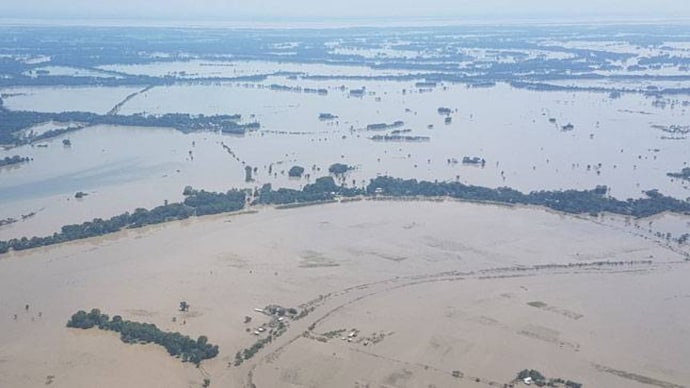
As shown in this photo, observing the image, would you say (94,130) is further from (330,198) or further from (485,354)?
(485,354)

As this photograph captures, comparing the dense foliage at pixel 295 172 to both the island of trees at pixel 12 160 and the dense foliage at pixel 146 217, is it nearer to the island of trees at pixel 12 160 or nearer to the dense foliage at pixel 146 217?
the dense foliage at pixel 146 217

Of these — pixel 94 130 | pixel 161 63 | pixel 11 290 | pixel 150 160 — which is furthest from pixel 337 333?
pixel 161 63

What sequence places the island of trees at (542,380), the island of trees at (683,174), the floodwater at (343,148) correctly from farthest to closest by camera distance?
the island of trees at (683,174) → the floodwater at (343,148) → the island of trees at (542,380)

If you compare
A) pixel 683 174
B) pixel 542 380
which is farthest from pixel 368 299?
pixel 683 174

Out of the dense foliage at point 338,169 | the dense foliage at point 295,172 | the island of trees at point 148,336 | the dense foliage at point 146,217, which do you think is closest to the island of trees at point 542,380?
the island of trees at point 148,336

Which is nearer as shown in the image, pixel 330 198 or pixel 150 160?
pixel 330 198

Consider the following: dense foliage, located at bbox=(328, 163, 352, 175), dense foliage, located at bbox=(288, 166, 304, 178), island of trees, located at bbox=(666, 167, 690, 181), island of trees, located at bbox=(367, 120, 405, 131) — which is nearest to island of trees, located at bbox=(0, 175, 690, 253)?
dense foliage, located at bbox=(328, 163, 352, 175)
